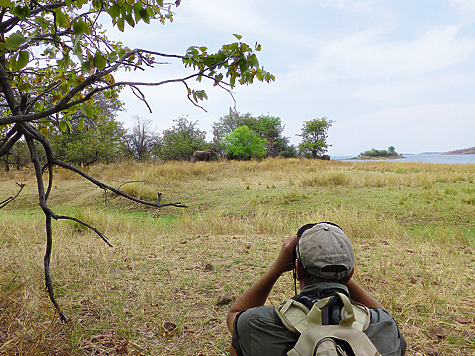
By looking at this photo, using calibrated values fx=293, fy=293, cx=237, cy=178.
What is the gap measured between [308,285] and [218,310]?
1.91 meters

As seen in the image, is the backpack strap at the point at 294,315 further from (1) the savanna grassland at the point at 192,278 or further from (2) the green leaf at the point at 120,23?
(2) the green leaf at the point at 120,23

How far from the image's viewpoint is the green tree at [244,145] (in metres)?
31.5

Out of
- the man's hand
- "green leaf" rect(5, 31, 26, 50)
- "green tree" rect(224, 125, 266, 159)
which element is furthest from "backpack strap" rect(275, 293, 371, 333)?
"green tree" rect(224, 125, 266, 159)

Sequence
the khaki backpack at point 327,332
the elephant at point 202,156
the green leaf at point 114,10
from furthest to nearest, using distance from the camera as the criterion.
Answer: the elephant at point 202,156 < the green leaf at point 114,10 < the khaki backpack at point 327,332

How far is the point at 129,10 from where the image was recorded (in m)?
1.64

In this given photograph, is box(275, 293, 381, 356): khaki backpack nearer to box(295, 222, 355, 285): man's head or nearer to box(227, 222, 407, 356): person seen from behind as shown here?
box(227, 222, 407, 356): person seen from behind

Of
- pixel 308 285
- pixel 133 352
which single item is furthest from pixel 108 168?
pixel 308 285

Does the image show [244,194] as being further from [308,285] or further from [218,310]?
[308,285]

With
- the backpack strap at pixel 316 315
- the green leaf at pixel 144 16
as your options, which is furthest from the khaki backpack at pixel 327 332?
the green leaf at pixel 144 16

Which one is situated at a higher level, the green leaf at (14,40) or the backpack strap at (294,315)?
the green leaf at (14,40)

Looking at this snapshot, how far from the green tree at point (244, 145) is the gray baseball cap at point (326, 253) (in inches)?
1177

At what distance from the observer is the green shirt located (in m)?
1.20

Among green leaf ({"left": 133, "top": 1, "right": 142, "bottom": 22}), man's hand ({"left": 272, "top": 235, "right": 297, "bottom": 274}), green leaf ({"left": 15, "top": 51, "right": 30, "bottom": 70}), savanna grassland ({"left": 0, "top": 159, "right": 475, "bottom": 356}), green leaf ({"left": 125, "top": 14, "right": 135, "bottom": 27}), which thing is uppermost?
green leaf ({"left": 133, "top": 1, "right": 142, "bottom": 22})

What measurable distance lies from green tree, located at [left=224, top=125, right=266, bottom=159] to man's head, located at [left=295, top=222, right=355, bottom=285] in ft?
98.1
